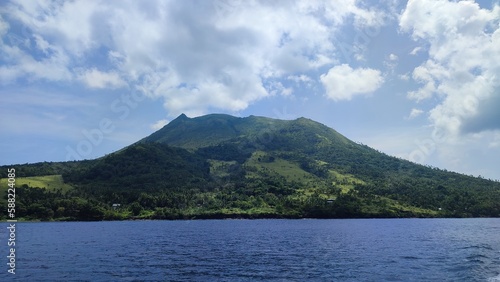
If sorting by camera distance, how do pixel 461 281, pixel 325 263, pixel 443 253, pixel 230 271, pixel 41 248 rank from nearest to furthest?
1. pixel 461 281
2. pixel 230 271
3. pixel 325 263
4. pixel 443 253
5. pixel 41 248

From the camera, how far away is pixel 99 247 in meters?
109

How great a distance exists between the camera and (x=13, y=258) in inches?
3327

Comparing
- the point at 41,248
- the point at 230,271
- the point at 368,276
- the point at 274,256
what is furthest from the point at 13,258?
the point at 368,276

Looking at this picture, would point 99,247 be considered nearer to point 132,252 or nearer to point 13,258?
point 132,252

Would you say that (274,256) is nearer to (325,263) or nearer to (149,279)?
(325,263)

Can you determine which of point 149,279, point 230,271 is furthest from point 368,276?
point 149,279

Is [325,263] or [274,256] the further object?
[274,256]

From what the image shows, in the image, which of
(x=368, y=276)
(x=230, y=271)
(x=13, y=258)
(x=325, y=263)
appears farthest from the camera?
(x=13, y=258)

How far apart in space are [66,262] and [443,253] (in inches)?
3453

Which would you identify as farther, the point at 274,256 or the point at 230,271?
the point at 274,256

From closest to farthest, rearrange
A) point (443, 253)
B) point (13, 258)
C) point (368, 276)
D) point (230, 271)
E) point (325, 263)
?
point (368, 276) < point (230, 271) < point (325, 263) < point (13, 258) < point (443, 253)

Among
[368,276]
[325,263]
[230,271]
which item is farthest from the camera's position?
[325,263]

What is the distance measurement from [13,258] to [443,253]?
333ft

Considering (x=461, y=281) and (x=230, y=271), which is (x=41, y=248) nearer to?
(x=230, y=271)
